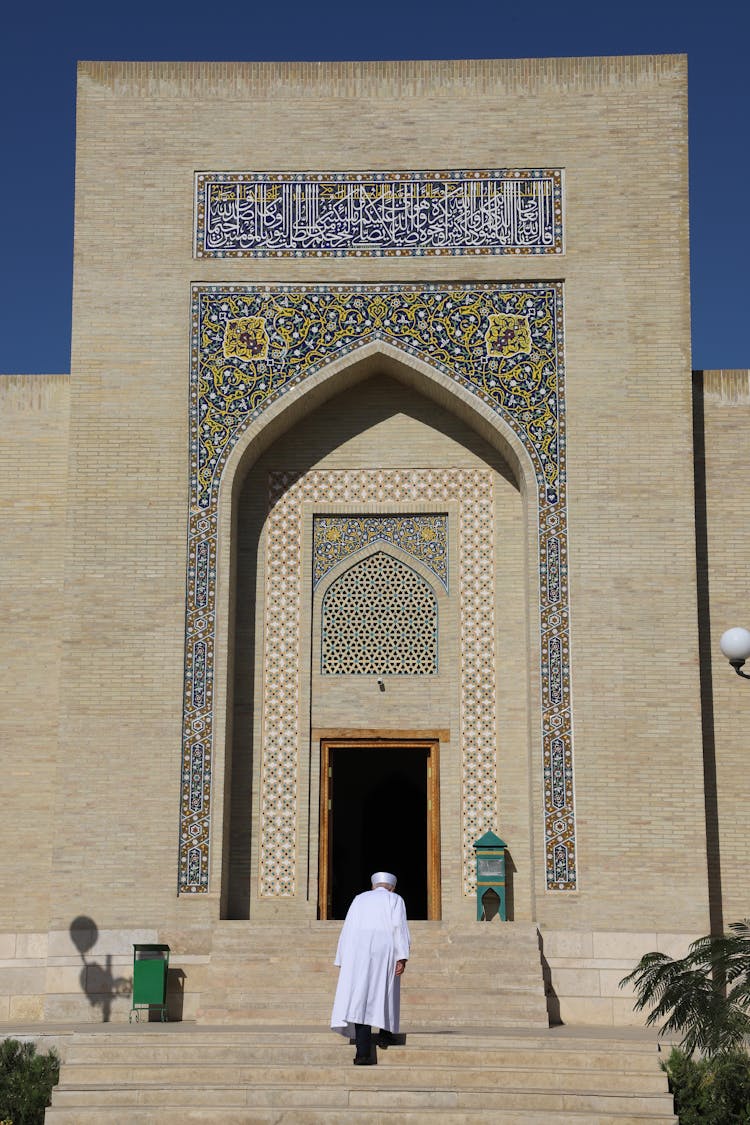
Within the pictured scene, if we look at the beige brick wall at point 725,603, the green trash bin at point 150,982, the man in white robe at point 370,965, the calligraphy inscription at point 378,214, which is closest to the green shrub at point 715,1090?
the man in white robe at point 370,965

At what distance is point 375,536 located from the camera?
993 centimetres

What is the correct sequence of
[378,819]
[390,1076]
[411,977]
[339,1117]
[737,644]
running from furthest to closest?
[378,819]
[411,977]
[737,644]
[390,1076]
[339,1117]

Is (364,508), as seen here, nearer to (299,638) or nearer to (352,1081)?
(299,638)

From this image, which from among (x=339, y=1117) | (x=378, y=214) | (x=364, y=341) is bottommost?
(x=339, y=1117)

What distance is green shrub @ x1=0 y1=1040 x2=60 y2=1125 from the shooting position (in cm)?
634

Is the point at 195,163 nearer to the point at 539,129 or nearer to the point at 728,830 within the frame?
the point at 539,129

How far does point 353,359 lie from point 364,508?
0.99 metres

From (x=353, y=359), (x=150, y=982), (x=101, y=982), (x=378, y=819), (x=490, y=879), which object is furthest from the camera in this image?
(x=378, y=819)

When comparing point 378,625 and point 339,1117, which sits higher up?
point 378,625

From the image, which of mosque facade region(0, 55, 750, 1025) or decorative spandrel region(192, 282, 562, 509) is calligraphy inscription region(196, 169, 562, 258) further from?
decorative spandrel region(192, 282, 562, 509)

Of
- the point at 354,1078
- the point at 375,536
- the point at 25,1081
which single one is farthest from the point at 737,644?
the point at 375,536

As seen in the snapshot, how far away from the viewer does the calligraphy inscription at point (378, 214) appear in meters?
9.73

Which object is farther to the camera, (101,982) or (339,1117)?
(101,982)

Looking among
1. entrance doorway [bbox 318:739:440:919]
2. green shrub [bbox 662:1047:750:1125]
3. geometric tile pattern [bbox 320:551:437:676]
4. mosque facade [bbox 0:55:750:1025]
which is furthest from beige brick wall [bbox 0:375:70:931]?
green shrub [bbox 662:1047:750:1125]
